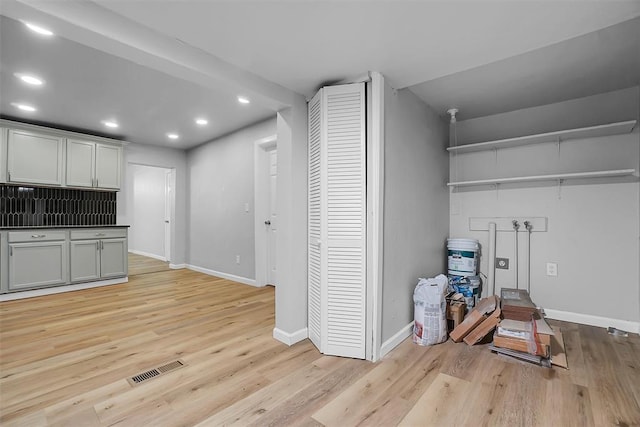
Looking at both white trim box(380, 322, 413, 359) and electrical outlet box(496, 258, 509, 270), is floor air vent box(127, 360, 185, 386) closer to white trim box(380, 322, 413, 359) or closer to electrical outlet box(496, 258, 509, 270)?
white trim box(380, 322, 413, 359)

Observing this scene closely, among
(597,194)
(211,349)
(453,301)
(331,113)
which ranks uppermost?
(331,113)

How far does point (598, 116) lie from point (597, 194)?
2.37 ft

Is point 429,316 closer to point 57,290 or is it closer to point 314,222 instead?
point 314,222

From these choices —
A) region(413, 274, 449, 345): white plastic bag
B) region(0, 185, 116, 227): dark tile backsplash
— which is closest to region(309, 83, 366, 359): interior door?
region(413, 274, 449, 345): white plastic bag

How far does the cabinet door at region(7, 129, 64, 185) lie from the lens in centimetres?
387

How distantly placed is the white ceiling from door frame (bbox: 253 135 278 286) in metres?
1.37

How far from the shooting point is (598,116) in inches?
Answer: 111

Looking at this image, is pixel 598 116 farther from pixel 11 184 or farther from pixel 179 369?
pixel 11 184

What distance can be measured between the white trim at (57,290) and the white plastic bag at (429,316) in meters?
4.39

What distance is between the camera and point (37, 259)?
3881mm

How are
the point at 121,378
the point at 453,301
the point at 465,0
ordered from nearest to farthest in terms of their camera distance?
the point at 465,0 < the point at 121,378 < the point at 453,301

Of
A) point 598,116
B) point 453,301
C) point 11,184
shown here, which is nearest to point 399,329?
point 453,301

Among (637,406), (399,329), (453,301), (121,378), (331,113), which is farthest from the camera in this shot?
(453,301)

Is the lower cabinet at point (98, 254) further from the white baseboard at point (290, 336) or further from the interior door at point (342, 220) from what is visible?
the interior door at point (342, 220)
